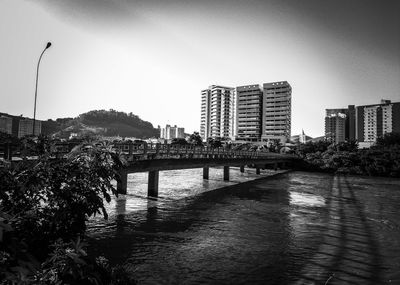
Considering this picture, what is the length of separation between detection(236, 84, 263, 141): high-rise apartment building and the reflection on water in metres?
155

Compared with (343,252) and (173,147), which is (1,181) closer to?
(343,252)

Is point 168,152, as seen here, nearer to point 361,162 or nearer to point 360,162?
point 361,162

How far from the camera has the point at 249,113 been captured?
18475 centimetres

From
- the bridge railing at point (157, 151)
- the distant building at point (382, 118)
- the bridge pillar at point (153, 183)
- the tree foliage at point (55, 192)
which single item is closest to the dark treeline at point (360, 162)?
the bridge railing at point (157, 151)

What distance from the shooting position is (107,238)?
15.7m

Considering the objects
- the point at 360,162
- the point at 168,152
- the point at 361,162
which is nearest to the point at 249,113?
the point at 360,162

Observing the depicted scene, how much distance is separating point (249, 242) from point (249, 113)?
568ft

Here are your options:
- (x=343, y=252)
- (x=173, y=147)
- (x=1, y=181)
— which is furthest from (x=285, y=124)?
(x=1, y=181)

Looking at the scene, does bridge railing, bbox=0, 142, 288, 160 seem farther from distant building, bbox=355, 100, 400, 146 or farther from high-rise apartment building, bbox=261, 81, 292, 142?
distant building, bbox=355, 100, 400, 146

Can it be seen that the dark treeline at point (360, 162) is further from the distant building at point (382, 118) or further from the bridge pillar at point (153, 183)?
the distant building at point (382, 118)

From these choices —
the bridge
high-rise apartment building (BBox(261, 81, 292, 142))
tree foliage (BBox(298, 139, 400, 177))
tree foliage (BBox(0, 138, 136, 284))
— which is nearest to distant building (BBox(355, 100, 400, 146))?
high-rise apartment building (BBox(261, 81, 292, 142))

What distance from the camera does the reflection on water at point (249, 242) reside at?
38.4ft

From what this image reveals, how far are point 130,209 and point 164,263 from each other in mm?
11808

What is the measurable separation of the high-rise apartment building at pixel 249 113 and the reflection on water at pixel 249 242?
509 feet
